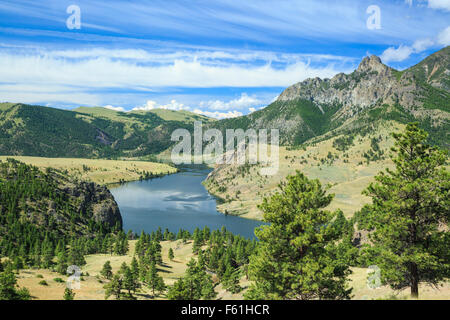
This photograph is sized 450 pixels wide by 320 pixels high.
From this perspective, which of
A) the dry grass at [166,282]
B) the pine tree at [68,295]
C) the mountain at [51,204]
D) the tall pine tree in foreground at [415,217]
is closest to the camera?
the tall pine tree in foreground at [415,217]

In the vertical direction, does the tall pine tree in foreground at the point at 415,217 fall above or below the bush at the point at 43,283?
above

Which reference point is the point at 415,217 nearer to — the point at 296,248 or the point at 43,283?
the point at 296,248

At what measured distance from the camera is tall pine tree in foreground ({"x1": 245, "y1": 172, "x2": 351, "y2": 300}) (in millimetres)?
27859

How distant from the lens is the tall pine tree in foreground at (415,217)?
26.1m

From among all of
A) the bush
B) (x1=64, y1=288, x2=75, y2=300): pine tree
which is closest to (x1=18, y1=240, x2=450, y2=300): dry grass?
the bush

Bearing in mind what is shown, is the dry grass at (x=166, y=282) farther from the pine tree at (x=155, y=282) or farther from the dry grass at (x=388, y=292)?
the pine tree at (x=155, y=282)

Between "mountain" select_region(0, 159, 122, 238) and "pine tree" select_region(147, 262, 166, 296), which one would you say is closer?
"pine tree" select_region(147, 262, 166, 296)

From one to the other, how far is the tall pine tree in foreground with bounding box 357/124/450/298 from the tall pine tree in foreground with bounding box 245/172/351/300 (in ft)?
14.4

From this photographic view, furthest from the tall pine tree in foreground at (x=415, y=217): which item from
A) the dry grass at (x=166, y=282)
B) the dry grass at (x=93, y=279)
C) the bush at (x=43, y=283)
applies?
the bush at (x=43, y=283)

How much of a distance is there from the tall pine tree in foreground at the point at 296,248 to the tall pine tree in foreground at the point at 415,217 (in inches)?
173

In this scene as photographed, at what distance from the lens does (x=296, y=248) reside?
28.4m

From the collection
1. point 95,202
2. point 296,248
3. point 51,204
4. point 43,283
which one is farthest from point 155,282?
point 95,202

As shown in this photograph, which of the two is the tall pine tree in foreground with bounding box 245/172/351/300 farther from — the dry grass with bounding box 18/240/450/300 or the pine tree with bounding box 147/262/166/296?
the pine tree with bounding box 147/262/166/296
